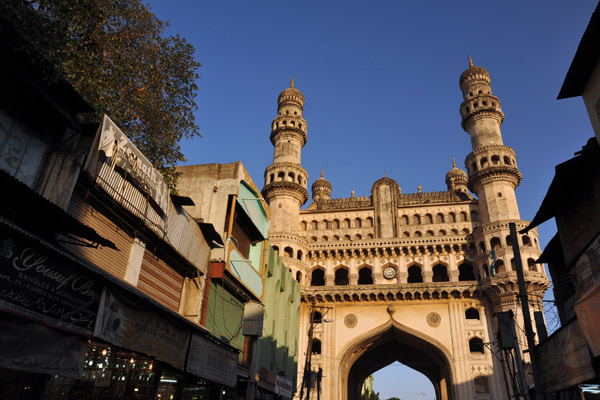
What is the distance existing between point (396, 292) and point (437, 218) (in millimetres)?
9508

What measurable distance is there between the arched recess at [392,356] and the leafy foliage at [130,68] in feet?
91.4

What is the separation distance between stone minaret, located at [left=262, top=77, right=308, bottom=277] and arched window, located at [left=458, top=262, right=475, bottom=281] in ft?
51.4

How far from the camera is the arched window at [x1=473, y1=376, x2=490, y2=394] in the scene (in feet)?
114

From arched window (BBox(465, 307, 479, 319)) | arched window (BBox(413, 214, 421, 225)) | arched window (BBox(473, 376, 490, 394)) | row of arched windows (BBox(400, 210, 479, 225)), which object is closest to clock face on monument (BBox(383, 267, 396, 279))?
row of arched windows (BBox(400, 210, 479, 225))

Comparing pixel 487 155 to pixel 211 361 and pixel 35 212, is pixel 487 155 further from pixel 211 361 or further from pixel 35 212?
pixel 35 212

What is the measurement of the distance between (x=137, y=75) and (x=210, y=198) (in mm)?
6134

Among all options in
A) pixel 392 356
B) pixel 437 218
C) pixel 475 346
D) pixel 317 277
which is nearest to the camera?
pixel 475 346

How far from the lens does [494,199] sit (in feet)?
133

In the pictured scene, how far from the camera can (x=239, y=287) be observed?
63.8ft

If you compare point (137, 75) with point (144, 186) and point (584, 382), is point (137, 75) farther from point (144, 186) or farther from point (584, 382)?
point (584, 382)

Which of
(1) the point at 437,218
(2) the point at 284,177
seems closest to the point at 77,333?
(2) the point at 284,177

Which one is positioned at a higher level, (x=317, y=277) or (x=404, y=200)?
(x=404, y=200)

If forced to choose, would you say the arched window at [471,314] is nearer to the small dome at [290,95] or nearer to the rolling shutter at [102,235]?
the small dome at [290,95]

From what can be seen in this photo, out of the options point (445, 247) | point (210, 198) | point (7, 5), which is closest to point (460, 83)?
point (445, 247)
